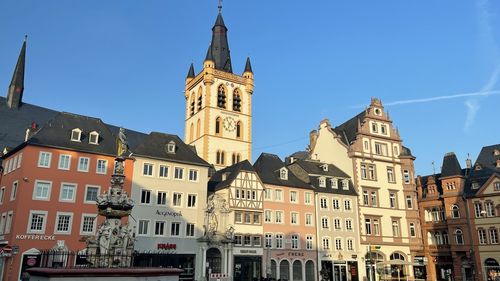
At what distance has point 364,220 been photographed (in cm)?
5319

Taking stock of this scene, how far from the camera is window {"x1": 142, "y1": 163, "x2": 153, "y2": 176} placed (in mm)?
41969

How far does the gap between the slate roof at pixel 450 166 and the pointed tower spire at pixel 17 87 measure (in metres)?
55.1

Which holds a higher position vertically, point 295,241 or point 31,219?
point 31,219

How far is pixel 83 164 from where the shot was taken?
131 feet

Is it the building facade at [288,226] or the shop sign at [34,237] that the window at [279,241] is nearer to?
the building facade at [288,226]

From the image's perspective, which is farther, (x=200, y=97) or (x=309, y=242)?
(x=200, y=97)

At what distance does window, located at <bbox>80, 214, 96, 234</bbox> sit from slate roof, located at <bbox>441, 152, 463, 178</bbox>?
43.4 m

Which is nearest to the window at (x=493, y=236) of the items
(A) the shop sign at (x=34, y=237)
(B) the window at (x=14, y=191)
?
(A) the shop sign at (x=34, y=237)

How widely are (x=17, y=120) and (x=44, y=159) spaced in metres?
16.7

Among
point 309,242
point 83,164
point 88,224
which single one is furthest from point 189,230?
point 309,242

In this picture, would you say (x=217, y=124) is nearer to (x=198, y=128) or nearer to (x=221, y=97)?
(x=198, y=128)

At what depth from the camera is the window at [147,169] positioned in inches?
1652

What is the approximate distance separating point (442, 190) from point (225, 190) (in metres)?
31.1

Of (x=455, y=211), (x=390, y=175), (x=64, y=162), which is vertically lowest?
(x=455, y=211)
